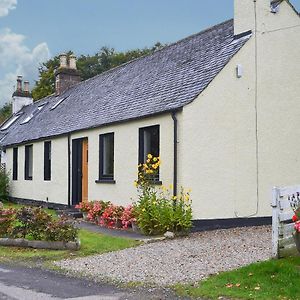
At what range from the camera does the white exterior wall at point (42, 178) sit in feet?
69.7

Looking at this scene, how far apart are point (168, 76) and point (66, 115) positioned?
24.2ft

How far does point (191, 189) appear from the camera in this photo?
1369 cm

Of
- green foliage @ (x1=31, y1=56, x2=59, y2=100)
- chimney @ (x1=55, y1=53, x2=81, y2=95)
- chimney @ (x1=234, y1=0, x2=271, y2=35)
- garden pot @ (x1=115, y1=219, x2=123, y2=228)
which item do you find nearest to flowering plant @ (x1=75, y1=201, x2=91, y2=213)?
garden pot @ (x1=115, y1=219, x2=123, y2=228)

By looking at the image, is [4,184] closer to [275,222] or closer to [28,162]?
[28,162]

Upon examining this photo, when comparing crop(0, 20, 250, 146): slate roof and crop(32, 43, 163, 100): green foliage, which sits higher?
crop(32, 43, 163, 100): green foliage

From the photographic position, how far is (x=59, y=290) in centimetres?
798

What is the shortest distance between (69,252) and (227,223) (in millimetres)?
4835

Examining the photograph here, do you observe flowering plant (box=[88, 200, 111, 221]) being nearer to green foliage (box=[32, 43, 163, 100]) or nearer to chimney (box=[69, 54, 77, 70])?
chimney (box=[69, 54, 77, 70])

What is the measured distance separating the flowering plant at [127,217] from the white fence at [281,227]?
633cm

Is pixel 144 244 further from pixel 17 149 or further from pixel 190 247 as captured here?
pixel 17 149

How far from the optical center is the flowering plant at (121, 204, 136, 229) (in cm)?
1474

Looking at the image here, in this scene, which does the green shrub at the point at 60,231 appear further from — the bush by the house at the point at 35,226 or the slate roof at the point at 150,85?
the slate roof at the point at 150,85

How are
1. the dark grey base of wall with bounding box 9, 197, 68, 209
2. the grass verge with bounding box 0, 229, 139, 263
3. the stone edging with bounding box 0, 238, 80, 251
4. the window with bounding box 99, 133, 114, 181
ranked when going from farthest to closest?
the dark grey base of wall with bounding box 9, 197, 68, 209 → the window with bounding box 99, 133, 114, 181 → the stone edging with bounding box 0, 238, 80, 251 → the grass verge with bounding box 0, 229, 139, 263

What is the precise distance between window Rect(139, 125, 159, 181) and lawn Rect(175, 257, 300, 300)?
23.3 feet
